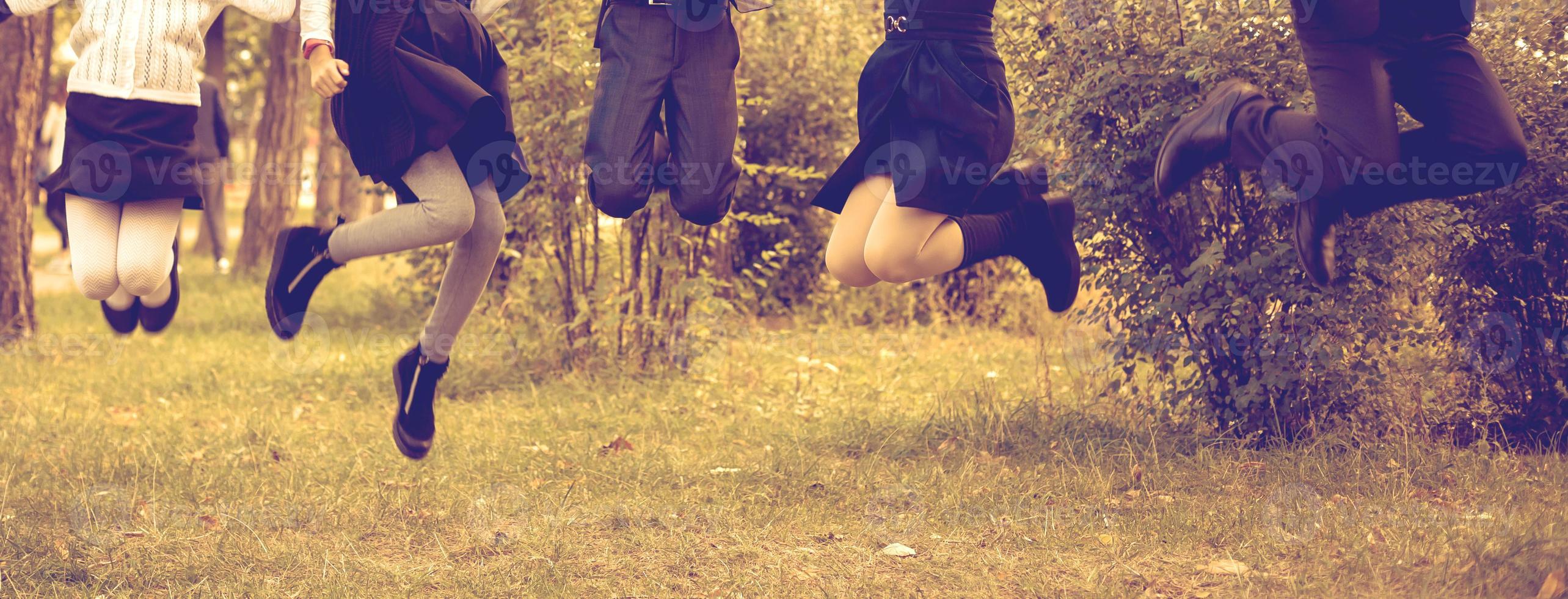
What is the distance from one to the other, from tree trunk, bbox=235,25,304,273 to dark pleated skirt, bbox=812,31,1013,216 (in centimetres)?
918

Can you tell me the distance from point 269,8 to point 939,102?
2.02 m

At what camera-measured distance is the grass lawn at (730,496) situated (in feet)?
12.8

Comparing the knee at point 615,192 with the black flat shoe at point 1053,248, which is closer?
the knee at point 615,192

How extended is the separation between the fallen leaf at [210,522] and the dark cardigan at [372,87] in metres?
1.48

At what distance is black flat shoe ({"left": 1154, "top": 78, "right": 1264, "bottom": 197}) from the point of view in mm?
4074

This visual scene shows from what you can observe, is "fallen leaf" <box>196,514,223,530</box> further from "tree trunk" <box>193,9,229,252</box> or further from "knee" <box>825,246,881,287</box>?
"tree trunk" <box>193,9,229,252</box>

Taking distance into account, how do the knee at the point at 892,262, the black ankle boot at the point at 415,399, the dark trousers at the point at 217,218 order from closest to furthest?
the knee at the point at 892,262 < the black ankle boot at the point at 415,399 < the dark trousers at the point at 217,218

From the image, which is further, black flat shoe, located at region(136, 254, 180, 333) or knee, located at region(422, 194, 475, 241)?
black flat shoe, located at region(136, 254, 180, 333)

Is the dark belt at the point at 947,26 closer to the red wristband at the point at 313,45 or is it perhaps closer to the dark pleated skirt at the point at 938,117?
the dark pleated skirt at the point at 938,117


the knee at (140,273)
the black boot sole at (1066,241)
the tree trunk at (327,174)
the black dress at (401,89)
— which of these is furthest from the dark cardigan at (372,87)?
the tree trunk at (327,174)

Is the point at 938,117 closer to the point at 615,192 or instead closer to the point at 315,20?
the point at 615,192

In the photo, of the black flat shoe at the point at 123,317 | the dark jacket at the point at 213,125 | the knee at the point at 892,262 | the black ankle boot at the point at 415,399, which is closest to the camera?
the knee at the point at 892,262

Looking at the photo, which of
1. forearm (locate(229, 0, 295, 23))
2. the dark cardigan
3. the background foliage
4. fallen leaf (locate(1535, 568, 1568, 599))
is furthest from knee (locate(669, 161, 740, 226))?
fallen leaf (locate(1535, 568, 1568, 599))

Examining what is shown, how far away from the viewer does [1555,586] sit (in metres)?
3.34
